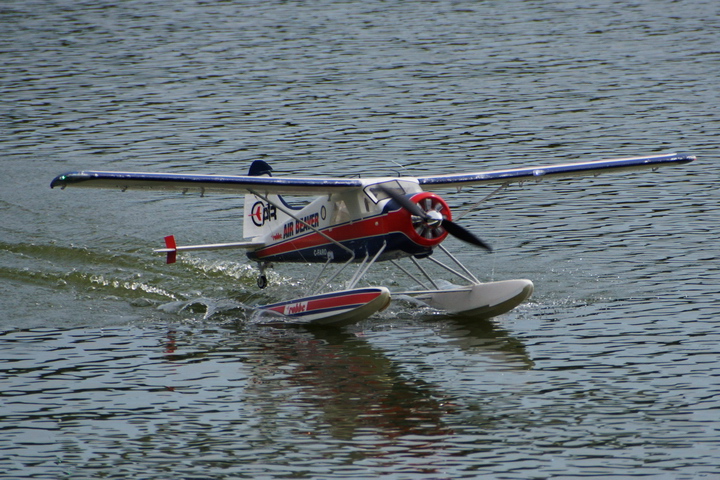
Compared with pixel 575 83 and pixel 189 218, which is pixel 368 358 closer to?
pixel 189 218

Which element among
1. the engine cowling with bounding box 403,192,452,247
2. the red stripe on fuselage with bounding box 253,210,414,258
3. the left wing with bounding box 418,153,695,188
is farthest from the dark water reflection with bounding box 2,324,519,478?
the left wing with bounding box 418,153,695,188

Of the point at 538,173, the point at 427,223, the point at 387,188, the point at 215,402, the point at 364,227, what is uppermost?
the point at 387,188

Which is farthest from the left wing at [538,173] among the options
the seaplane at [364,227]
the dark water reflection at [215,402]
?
the dark water reflection at [215,402]

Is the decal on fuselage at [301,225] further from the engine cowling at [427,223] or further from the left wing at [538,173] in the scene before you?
the engine cowling at [427,223]

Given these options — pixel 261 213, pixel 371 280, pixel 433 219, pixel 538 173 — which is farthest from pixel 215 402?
pixel 538 173

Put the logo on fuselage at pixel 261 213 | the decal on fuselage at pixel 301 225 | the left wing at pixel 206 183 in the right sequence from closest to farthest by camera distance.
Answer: the left wing at pixel 206 183 < the decal on fuselage at pixel 301 225 < the logo on fuselage at pixel 261 213

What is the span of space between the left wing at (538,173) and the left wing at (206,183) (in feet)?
5.30

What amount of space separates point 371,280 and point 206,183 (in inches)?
171

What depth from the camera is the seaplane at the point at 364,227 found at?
580 inches

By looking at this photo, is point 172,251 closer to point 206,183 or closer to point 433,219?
point 206,183

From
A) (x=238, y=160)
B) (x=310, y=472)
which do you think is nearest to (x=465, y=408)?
(x=310, y=472)

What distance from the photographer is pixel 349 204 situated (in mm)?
15867

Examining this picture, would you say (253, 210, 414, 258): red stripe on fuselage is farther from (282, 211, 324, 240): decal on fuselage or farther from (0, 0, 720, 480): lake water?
(0, 0, 720, 480): lake water

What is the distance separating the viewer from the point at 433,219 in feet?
47.7
